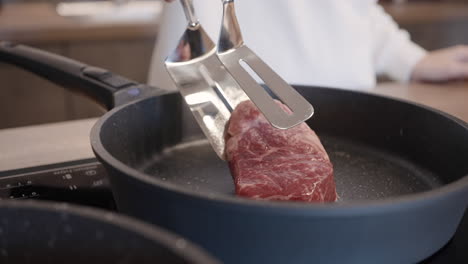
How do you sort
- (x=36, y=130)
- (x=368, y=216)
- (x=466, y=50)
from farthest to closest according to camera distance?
(x=466, y=50) → (x=36, y=130) → (x=368, y=216)

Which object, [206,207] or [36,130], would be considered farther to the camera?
[36,130]

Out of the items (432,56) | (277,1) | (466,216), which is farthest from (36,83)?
(466,216)

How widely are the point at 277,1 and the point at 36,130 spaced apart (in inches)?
21.2

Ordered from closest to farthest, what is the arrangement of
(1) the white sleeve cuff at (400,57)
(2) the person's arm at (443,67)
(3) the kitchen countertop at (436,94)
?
(3) the kitchen countertop at (436,94) < (2) the person's arm at (443,67) < (1) the white sleeve cuff at (400,57)

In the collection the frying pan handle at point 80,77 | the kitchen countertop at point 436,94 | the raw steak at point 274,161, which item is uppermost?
the frying pan handle at point 80,77

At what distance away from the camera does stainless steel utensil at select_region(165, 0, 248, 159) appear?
70 cm

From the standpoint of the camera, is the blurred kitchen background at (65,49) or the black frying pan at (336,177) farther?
the blurred kitchen background at (65,49)

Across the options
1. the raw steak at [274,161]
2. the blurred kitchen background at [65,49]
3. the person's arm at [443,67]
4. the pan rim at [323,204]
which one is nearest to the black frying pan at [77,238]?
the pan rim at [323,204]

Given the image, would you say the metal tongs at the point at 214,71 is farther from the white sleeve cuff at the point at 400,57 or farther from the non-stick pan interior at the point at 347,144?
the white sleeve cuff at the point at 400,57

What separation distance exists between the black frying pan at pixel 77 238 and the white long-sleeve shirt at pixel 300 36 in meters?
0.81

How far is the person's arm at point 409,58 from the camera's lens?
129cm

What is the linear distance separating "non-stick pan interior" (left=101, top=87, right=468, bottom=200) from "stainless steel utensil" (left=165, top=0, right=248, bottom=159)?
1.6 inches

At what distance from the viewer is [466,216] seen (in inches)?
23.0

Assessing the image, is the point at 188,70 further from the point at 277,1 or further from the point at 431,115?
the point at 277,1
